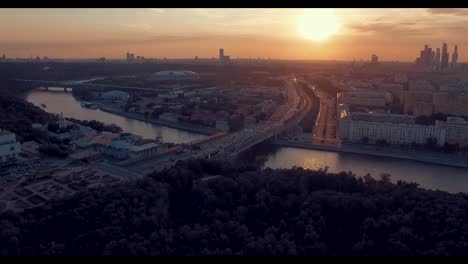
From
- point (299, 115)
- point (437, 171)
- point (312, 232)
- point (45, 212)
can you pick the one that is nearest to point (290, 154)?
point (437, 171)

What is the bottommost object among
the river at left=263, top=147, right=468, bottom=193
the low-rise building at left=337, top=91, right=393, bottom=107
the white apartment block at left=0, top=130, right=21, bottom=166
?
the river at left=263, top=147, right=468, bottom=193

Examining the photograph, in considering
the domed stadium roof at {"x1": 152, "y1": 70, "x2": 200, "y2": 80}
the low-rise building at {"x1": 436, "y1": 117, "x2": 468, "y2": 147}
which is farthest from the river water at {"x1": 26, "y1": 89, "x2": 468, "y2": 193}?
the domed stadium roof at {"x1": 152, "y1": 70, "x2": 200, "y2": 80}

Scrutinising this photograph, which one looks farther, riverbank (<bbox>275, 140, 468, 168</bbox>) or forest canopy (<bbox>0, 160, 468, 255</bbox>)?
riverbank (<bbox>275, 140, 468, 168</bbox>)

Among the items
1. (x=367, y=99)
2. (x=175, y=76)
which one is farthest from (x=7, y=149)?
(x=175, y=76)

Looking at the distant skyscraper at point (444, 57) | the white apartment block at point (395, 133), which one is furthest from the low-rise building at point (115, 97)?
the distant skyscraper at point (444, 57)

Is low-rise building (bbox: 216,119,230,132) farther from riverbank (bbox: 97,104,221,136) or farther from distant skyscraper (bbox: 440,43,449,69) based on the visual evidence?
distant skyscraper (bbox: 440,43,449,69)

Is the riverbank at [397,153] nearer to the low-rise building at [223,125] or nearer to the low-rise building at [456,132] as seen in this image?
the low-rise building at [456,132]

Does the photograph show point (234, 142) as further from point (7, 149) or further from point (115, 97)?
point (115, 97)
